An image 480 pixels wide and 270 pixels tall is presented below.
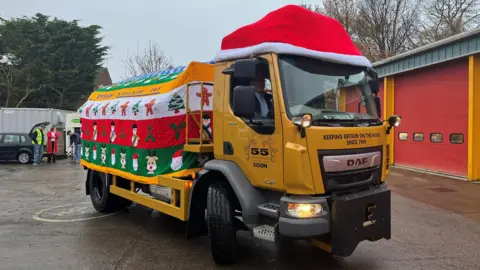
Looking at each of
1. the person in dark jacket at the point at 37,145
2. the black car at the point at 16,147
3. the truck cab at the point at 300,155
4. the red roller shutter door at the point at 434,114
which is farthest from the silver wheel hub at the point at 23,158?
the truck cab at the point at 300,155

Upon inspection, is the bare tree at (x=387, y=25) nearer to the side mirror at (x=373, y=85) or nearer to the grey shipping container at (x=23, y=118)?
the grey shipping container at (x=23, y=118)

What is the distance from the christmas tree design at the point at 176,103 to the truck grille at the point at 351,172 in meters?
2.56

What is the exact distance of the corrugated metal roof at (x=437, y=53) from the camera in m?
11.7

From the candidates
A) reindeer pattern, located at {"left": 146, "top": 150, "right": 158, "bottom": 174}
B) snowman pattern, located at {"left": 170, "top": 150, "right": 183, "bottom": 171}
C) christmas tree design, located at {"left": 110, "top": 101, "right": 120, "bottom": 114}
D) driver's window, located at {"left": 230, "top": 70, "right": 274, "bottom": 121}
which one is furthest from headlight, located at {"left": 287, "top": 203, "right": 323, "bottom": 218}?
christmas tree design, located at {"left": 110, "top": 101, "right": 120, "bottom": 114}

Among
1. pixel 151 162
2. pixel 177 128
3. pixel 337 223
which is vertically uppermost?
pixel 177 128

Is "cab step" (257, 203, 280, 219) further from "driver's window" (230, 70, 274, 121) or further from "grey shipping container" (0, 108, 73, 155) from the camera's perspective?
"grey shipping container" (0, 108, 73, 155)

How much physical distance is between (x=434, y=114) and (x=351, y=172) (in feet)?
35.0

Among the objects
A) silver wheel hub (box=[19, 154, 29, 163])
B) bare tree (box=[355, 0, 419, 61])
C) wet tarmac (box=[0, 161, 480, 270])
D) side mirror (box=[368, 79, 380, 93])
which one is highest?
bare tree (box=[355, 0, 419, 61])

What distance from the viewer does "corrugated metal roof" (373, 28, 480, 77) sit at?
38.4ft

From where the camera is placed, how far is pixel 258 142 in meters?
4.77

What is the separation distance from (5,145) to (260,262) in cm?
1910

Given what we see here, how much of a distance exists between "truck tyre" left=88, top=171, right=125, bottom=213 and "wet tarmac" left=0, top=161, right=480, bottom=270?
24 cm

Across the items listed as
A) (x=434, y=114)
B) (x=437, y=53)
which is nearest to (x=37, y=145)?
(x=434, y=114)

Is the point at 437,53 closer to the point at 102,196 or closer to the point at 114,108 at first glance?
the point at 114,108
